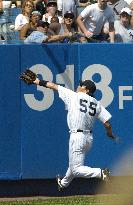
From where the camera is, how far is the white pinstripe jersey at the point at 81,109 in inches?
341

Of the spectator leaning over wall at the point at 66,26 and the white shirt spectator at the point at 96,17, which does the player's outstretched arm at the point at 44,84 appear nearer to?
the spectator leaning over wall at the point at 66,26

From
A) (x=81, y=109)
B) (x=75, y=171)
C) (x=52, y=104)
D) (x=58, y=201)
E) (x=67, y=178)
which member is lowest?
(x=58, y=201)

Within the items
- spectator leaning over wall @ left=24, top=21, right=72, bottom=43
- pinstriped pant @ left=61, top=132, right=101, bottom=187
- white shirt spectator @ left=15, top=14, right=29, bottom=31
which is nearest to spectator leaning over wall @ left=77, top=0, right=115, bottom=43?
spectator leaning over wall @ left=24, top=21, right=72, bottom=43

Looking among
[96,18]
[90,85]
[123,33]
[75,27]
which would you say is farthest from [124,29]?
[90,85]

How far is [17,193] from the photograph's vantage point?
9828mm

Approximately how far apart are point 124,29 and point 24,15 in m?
2.03

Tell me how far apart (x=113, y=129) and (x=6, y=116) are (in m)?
1.75

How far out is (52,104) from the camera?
31.4 ft

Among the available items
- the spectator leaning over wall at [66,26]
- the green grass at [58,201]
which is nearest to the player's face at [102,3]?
the spectator leaning over wall at [66,26]

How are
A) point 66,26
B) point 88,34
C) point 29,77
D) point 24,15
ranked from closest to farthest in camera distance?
point 29,77 < point 88,34 < point 66,26 < point 24,15

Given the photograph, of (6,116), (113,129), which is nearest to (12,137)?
(6,116)

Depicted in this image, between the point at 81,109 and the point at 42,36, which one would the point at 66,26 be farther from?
the point at 81,109

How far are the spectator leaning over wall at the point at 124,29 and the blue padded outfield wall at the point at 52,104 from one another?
0.78 meters

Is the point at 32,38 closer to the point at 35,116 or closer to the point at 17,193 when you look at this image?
the point at 35,116
